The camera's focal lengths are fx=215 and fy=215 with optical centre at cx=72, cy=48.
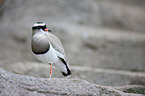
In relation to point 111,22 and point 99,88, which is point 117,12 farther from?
point 99,88

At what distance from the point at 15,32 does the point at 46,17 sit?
2.61ft

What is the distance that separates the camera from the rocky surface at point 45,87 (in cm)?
186

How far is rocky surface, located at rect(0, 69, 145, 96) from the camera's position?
1862 millimetres

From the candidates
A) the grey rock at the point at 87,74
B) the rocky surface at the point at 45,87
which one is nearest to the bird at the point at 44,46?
the rocky surface at the point at 45,87

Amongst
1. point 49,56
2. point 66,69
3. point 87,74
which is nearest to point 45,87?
point 49,56

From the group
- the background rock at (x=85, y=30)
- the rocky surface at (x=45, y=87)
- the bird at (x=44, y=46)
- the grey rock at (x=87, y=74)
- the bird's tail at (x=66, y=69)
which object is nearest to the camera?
the rocky surface at (x=45, y=87)

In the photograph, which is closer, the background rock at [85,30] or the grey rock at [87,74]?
the grey rock at [87,74]

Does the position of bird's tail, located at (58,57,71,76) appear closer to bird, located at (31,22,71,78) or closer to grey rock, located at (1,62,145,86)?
bird, located at (31,22,71,78)

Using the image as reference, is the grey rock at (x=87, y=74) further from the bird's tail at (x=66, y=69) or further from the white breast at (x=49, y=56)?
the white breast at (x=49, y=56)

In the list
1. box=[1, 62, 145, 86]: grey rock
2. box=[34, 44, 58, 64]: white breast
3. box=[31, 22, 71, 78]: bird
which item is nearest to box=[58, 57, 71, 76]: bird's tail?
box=[31, 22, 71, 78]: bird

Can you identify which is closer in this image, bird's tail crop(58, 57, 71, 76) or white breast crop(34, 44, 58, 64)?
white breast crop(34, 44, 58, 64)

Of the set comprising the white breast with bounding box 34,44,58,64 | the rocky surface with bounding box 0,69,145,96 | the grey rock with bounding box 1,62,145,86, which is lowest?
the grey rock with bounding box 1,62,145,86

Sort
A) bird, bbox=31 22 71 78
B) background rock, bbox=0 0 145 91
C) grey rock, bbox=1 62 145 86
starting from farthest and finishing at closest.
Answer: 1. background rock, bbox=0 0 145 91
2. grey rock, bbox=1 62 145 86
3. bird, bbox=31 22 71 78

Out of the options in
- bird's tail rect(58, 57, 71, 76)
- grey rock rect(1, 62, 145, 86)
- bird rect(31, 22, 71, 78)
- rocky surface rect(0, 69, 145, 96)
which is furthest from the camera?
grey rock rect(1, 62, 145, 86)
